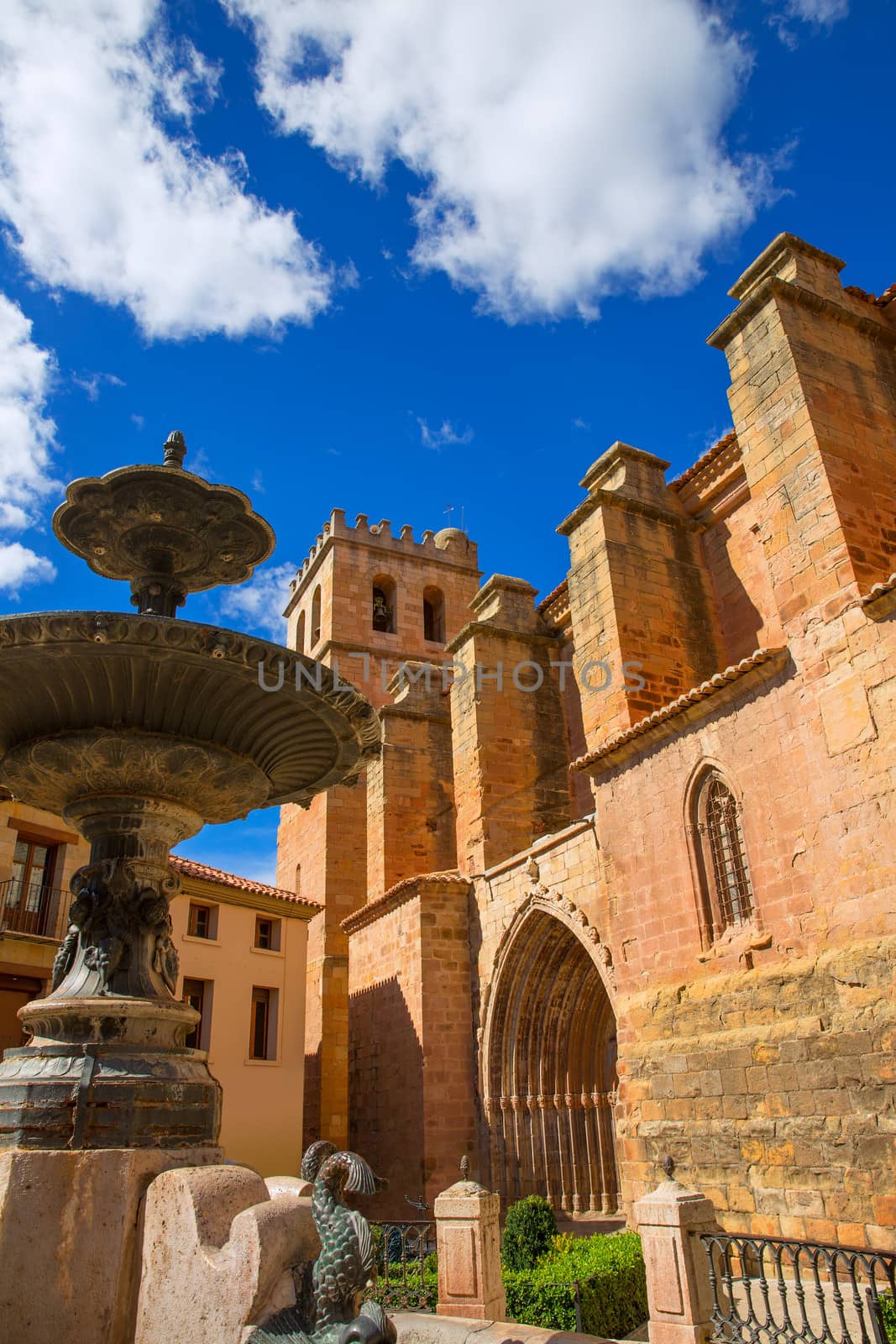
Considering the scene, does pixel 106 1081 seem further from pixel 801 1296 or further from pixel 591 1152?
pixel 591 1152

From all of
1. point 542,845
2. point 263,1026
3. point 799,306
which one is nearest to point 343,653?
point 263,1026

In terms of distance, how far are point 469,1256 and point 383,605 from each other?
20.2 metres

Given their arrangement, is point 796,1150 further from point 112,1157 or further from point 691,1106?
point 112,1157

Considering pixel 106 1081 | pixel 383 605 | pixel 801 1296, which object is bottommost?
pixel 801 1296

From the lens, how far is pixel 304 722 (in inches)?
189

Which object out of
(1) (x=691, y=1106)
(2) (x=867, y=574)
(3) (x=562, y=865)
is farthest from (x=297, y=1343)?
(3) (x=562, y=865)

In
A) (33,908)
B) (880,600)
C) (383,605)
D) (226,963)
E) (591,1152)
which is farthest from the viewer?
(383,605)

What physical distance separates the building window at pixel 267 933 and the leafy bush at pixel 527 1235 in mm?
8901

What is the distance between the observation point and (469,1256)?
6.01m

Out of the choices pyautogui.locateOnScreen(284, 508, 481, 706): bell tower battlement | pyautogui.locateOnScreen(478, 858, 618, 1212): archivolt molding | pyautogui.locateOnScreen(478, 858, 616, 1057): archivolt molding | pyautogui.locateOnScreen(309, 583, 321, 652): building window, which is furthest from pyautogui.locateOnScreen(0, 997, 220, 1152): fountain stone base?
pyautogui.locateOnScreen(309, 583, 321, 652): building window

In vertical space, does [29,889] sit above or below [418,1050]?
above

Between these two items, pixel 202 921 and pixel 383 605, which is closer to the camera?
pixel 202 921

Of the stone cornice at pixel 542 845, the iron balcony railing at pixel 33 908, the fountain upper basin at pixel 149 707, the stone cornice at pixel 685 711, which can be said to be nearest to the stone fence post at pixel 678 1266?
the fountain upper basin at pixel 149 707

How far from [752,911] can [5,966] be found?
10.3 meters
